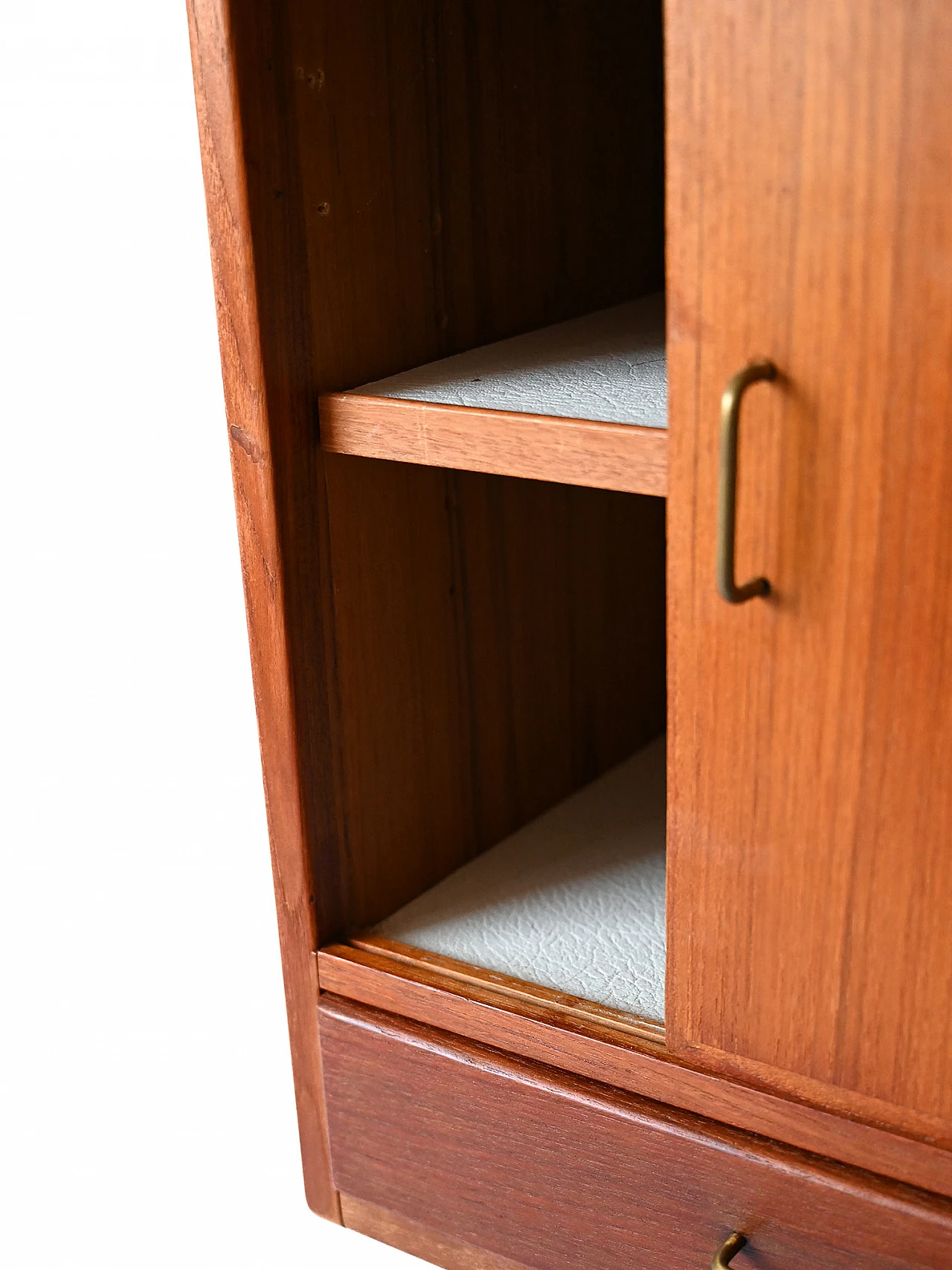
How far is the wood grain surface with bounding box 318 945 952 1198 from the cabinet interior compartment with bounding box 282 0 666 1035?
20 millimetres

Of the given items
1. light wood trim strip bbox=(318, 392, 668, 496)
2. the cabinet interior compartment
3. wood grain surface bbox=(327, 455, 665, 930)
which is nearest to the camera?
light wood trim strip bbox=(318, 392, 668, 496)

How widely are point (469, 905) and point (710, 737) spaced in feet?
1.11

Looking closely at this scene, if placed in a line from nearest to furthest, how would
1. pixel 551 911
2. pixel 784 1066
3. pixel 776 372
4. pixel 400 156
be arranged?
1. pixel 776 372
2. pixel 784 1066
3. pixel 400 156
4. pixel 551 911

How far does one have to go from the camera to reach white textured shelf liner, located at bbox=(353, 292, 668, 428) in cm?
85

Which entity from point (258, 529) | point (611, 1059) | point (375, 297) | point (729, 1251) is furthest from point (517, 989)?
point (375, 297)

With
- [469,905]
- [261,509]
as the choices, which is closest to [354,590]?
[261,509]

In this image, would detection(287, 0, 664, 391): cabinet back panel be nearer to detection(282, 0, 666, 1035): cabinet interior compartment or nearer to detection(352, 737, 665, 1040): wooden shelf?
detection(282, 0, 666, 1035): cabinet interior compartment

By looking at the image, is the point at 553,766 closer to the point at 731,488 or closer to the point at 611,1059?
the point at 611,1059

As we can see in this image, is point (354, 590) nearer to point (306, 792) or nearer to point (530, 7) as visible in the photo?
point (306, 792)

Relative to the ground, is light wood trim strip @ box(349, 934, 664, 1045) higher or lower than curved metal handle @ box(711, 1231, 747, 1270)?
higher

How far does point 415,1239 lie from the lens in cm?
109

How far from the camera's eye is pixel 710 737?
2.66 feet

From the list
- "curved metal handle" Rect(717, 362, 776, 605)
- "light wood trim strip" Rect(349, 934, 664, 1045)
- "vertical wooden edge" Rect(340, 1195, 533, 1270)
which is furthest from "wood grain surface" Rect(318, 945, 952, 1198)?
"curved metal handle" Rect(717, 362, 776, 605)

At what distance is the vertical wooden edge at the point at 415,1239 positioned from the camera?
1050mm
